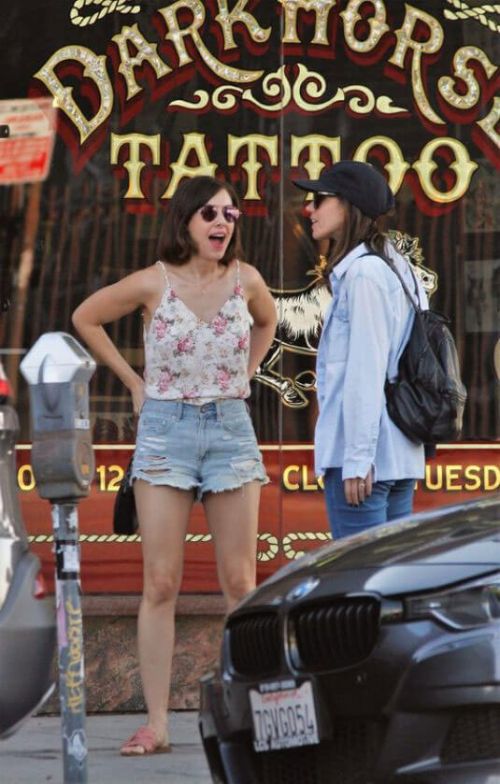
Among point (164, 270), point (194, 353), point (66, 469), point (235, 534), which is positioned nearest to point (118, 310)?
point (164, 270)

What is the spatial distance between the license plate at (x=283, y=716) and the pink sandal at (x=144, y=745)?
190cm

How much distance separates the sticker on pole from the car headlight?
456cm

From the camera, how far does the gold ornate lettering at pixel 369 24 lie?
346 inches

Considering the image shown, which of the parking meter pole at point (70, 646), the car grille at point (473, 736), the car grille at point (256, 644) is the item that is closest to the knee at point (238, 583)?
the car grille at point (256, 644)

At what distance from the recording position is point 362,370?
614cm

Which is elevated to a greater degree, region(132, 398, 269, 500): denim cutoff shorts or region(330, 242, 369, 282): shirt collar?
region(330, 242, 369, 282): shirt collar

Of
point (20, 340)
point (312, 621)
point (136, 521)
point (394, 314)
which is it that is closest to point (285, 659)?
point (312, 621)

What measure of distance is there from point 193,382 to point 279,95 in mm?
2433

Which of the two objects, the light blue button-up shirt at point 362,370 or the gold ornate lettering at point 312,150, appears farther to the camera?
the gold ornate lettering at point 312,150

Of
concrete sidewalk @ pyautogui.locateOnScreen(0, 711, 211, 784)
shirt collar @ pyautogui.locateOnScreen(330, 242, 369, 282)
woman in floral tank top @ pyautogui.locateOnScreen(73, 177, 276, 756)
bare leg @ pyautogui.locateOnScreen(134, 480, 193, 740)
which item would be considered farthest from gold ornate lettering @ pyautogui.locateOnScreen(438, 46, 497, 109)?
concrete sidewalk @ pyautogui.locateOnScreen(0, 711, 211, 784)

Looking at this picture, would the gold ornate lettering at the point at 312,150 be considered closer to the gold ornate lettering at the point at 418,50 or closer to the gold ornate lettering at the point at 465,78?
the gold ornate lettering at the point at 418,50

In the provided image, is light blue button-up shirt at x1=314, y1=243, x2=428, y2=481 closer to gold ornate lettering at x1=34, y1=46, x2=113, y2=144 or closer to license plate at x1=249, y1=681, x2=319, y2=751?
license plate at x1=249, y1=681, x2=319, y2=751

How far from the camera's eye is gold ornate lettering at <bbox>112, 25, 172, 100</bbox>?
873 centimetres

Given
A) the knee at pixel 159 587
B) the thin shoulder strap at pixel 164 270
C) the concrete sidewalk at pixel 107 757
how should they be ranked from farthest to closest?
the thin shoulder strap at pixel 164 270 < the knee at pixel 159 587 < the concrete sidewalk at pixel 107 757
